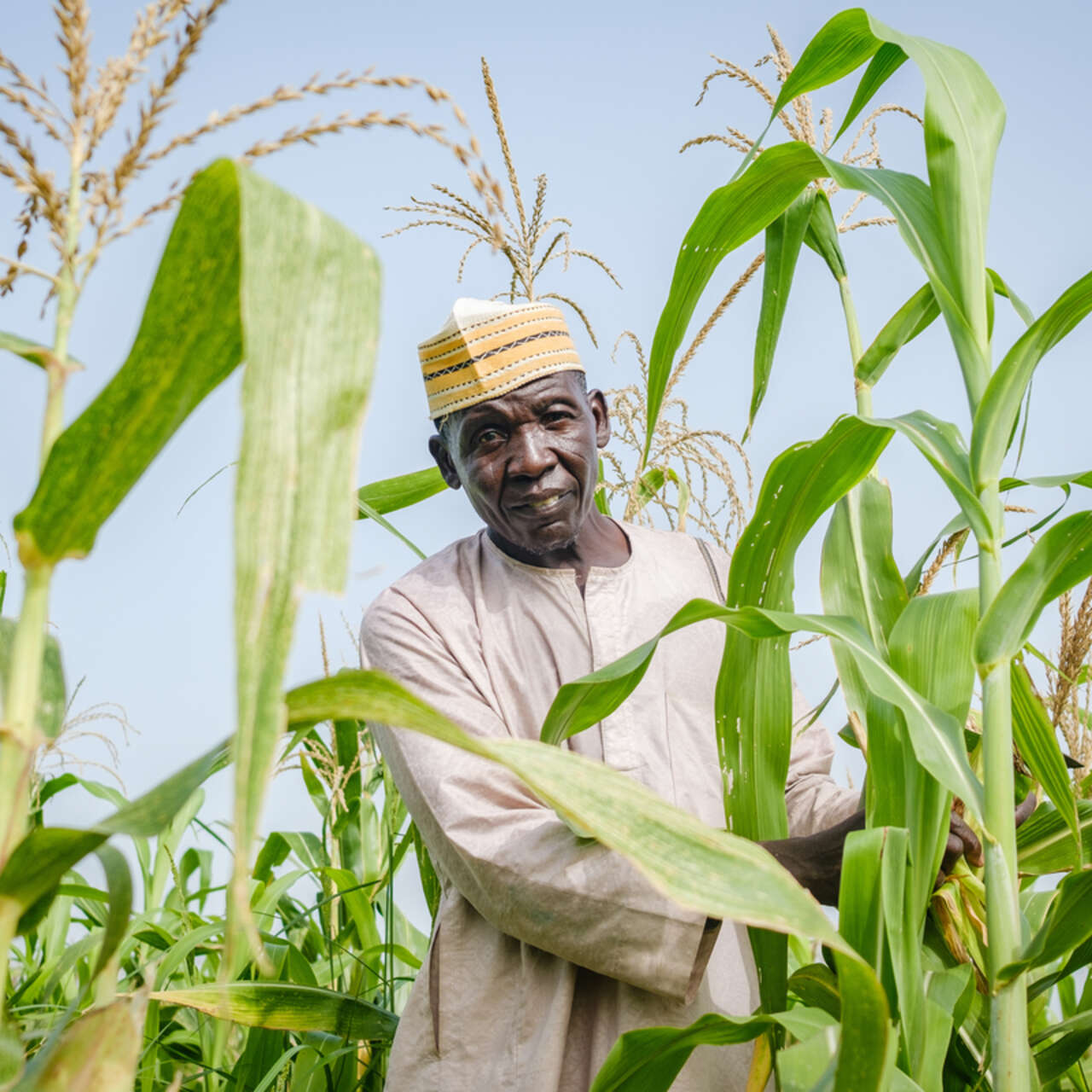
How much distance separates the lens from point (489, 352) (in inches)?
71.8

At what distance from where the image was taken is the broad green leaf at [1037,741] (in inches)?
50.9

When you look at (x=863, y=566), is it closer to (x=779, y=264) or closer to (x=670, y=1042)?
(x=779, y=264)

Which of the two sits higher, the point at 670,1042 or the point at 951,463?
the point at 951,463

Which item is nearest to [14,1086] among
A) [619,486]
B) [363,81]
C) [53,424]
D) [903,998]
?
[53,424]

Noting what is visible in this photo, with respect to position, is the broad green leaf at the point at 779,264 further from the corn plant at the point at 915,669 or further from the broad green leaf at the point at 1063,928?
the broad green leaf at the point at 1063,928

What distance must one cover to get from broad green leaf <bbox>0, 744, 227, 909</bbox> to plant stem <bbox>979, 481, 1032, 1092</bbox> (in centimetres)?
79

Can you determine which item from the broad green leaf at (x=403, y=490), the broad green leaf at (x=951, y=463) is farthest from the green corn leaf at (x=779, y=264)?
the broad green leaf at (x=403, y=490)

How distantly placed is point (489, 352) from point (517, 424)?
12cm

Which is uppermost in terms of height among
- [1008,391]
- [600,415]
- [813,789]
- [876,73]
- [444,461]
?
[876,73]

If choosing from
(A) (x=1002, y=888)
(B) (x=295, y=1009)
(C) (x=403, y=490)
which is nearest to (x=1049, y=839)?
(A) (x=1002, y=888)

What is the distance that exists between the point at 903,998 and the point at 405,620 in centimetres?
91

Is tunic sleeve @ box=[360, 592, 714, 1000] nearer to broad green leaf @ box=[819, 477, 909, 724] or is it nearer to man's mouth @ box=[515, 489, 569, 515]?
man's mouth @ box=[515, 489, 569, 515]

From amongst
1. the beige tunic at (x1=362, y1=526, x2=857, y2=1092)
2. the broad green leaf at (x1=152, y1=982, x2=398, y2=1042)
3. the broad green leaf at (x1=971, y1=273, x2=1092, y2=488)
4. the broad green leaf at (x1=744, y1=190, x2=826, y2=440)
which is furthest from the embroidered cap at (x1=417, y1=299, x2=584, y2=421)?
the broad green leaf at (x1=152, y1=982, x2=398, y2=1042)

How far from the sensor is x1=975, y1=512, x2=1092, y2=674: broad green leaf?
1.17m
